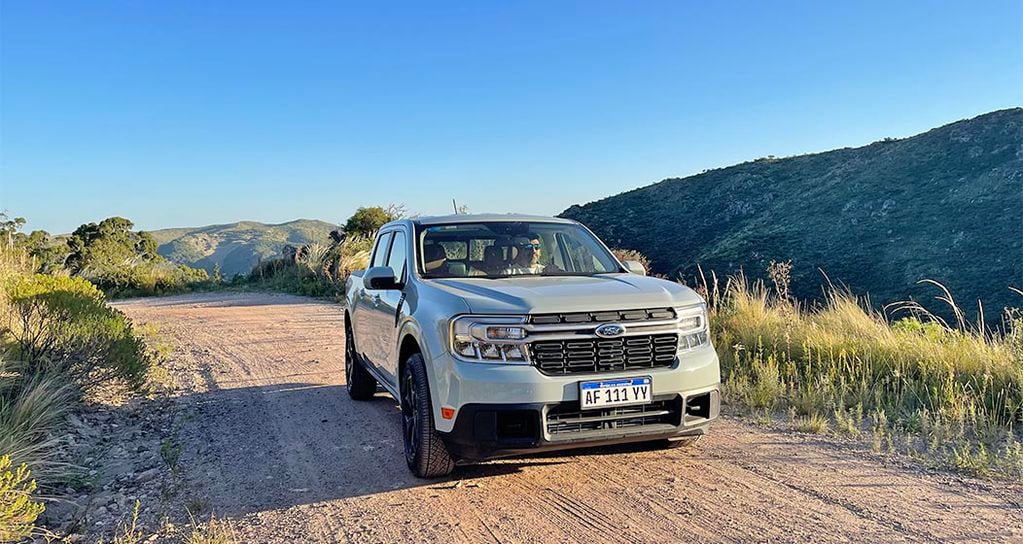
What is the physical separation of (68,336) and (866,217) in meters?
31.6

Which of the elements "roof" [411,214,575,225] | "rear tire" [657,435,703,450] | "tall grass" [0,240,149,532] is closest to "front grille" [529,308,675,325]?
"rear tire" [657,435,703,450]

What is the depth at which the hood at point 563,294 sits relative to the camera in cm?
399

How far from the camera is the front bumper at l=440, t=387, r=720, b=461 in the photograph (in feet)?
12.6

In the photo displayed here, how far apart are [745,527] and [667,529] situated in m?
0.42

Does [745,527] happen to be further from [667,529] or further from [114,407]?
[114,407]

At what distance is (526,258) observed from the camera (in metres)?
5.39

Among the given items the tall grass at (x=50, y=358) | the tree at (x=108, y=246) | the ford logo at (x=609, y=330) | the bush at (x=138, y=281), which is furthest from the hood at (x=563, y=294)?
the tree at (x=108, y=246)

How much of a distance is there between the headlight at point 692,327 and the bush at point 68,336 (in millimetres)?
5751

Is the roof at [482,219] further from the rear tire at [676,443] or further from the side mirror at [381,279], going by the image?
the rear tire at [676,443]

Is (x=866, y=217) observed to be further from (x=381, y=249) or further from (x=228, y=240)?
(x=228, y=240)

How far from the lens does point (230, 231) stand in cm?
11550

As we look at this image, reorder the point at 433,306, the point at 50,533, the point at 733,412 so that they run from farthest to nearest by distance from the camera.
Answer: the point at 733,412
the point at 433,306
the point at 50,533

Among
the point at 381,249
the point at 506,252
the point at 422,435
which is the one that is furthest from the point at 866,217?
the point at 422,435

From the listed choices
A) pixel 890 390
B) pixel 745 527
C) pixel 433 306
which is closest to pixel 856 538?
pixel 745 527
